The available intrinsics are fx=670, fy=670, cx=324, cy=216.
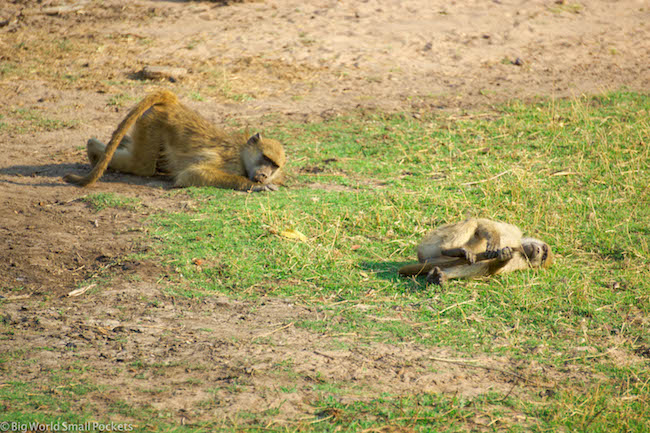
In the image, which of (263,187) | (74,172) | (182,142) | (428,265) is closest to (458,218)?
(428,265)

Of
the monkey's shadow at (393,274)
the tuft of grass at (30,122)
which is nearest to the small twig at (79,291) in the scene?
the monkey's shadow at (393,274)

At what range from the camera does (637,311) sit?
16.0 feet

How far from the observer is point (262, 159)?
717cm

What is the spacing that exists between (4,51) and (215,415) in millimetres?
10099

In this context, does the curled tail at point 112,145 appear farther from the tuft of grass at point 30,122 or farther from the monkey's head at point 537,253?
the monkey's head at point 537,253

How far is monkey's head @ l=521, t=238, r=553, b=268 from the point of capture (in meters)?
5.34

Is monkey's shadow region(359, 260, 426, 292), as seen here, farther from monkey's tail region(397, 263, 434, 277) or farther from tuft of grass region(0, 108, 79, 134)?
tuft of grass region(0, 108, 79, 134)

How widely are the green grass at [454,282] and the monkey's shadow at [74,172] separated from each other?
22.8 inches

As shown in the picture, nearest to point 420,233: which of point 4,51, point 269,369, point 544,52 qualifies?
point 269,369

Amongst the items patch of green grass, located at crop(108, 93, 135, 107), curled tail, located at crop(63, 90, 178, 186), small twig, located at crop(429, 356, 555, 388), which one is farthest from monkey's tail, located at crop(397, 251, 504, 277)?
patch of green grass, located at crop(108, 93, 135, 107)

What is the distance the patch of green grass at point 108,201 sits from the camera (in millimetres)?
6422

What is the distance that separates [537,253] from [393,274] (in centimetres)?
116

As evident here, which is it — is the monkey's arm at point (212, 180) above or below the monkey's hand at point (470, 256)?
below

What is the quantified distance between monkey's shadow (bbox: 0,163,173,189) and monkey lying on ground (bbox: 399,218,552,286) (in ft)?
10.4
